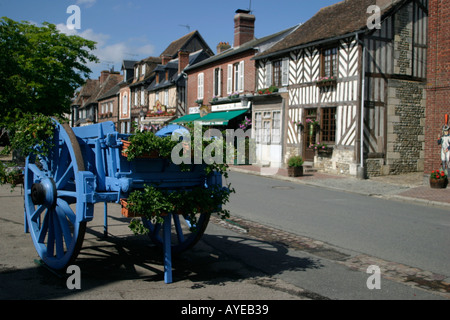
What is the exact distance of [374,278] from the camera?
184 inches

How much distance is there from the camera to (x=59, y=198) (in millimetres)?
4492

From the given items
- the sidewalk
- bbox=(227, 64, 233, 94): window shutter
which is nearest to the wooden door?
the sidewalk

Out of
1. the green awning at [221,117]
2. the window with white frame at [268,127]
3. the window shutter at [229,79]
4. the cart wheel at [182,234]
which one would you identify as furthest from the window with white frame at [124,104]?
the cart wheel at [182,234]

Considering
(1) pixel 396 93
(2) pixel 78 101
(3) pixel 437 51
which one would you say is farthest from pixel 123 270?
(2) pixel 78 101

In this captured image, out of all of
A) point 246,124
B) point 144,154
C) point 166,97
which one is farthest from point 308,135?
point 166,97

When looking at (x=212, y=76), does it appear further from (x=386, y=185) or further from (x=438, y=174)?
(x=438, y=174)

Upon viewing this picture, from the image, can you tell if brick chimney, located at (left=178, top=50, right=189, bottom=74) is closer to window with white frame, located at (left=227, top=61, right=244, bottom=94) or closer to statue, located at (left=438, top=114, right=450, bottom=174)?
window with white frame, located at (left=227, top=61, right=244, bottom=94)

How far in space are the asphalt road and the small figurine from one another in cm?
353

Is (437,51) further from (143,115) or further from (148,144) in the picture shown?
(143,115)

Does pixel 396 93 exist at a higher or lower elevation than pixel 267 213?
higher

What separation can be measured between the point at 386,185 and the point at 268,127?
8.43 metres

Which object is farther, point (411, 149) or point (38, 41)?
point (38, 41)
